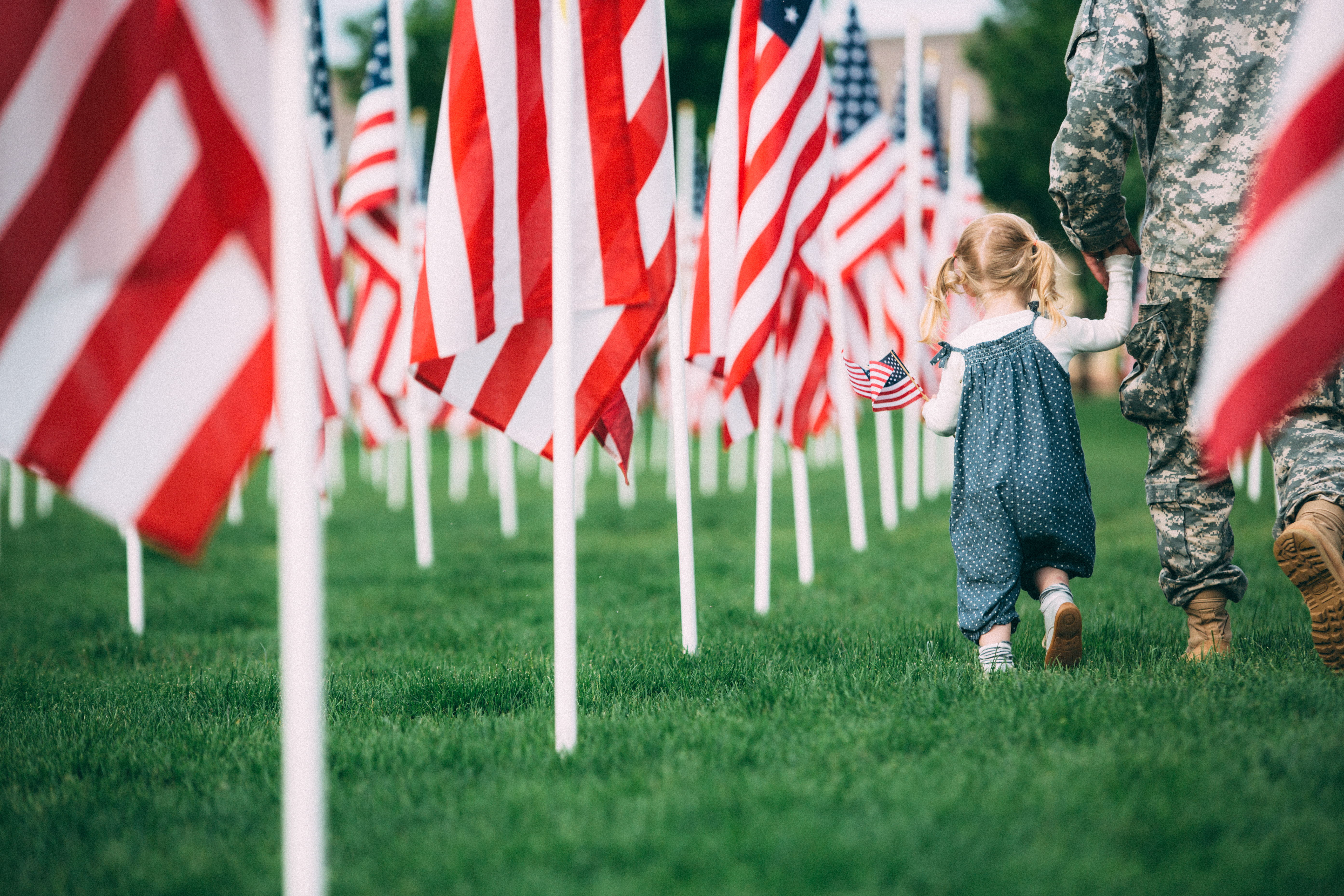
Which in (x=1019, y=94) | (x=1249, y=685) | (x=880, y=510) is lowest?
(x=880, y=510)

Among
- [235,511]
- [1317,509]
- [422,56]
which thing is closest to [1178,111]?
[1317,509]

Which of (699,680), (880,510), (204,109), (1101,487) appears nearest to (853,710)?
(699,680)

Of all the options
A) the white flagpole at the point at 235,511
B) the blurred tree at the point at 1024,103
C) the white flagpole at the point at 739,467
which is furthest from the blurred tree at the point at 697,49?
the white flagpole at the point at 235,511

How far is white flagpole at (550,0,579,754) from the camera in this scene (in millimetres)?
3025

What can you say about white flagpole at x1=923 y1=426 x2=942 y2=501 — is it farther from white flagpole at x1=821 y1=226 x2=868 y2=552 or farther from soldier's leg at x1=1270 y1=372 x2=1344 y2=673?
soldier's leg at x1=1270 y1=372 x2=1344 y2=673

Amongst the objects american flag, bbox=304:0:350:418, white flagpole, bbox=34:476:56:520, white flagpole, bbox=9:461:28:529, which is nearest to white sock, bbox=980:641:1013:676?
american flag, bbox=304:0:350:418

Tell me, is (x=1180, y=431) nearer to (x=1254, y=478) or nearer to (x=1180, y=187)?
(x=1180, y=187)

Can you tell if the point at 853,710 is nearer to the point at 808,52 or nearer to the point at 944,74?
the point at 808,52

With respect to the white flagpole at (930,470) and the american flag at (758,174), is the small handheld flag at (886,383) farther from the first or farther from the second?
the white flagpole at (930,470)

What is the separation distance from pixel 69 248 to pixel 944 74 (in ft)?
150

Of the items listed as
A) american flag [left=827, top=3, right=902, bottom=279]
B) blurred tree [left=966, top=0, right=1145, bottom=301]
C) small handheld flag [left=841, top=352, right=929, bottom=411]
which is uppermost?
blurred tree [left=966, top=0, right=1145, bottom=301]

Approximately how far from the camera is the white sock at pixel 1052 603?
365cm

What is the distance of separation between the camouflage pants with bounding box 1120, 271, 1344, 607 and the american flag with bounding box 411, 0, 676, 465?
181 centimetres

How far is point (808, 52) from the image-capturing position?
506 cm
